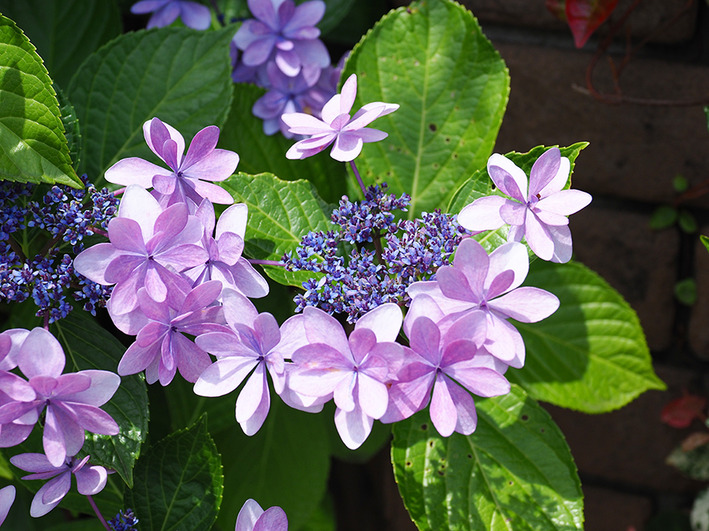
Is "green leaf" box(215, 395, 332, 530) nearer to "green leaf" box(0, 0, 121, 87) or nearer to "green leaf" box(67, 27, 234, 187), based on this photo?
"green leaf" box(67, 27, 234, 187)

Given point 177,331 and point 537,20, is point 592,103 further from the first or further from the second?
point 177,331

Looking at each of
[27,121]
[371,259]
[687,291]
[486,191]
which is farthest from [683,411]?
[27,121]

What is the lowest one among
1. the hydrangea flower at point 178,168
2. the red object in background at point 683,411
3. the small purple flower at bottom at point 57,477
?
the red object in background at point 683,411

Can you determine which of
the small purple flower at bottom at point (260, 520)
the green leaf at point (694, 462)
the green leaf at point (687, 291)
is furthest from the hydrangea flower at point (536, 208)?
the green leaf at point (694, 462)

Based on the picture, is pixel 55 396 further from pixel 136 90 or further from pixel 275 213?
pixel 136 90

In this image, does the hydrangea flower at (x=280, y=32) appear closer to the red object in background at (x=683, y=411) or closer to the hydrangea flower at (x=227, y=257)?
the hydrangea flower at (x=227, y=257)

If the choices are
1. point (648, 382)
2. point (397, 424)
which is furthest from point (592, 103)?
point (397, 424)
